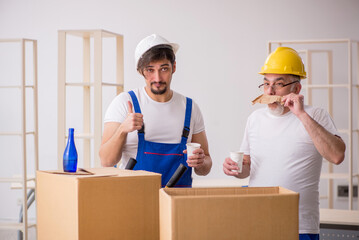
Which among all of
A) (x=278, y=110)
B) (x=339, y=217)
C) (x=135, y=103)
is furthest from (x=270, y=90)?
(x=339, y=217)

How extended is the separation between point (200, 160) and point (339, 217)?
71.8 inches

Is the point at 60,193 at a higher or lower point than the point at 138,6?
lower

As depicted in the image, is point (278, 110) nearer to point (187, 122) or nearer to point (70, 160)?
point (187, 122)

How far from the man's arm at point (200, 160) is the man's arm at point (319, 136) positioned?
0.45m

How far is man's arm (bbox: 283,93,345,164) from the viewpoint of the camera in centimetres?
199

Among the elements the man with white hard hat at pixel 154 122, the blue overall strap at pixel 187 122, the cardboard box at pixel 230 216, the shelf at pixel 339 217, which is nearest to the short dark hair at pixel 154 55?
the man with white hard hat at pixel 154 122

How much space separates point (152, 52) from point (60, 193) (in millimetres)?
1033

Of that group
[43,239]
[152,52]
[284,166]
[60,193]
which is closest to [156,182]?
[60,193]

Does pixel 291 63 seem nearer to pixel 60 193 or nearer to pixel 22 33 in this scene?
pixel 60 193

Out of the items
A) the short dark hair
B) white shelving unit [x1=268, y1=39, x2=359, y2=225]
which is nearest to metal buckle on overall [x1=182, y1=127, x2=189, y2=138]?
the short dark hair

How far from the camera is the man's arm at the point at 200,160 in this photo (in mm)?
2105

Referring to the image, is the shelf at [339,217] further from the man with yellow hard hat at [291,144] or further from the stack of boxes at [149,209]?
the stack of boxes at [149,209]

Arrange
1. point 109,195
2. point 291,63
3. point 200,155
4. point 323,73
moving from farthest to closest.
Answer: point 323,73, point 291,63, point 200,155, point 109,195

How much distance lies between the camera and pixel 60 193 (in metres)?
1.54
